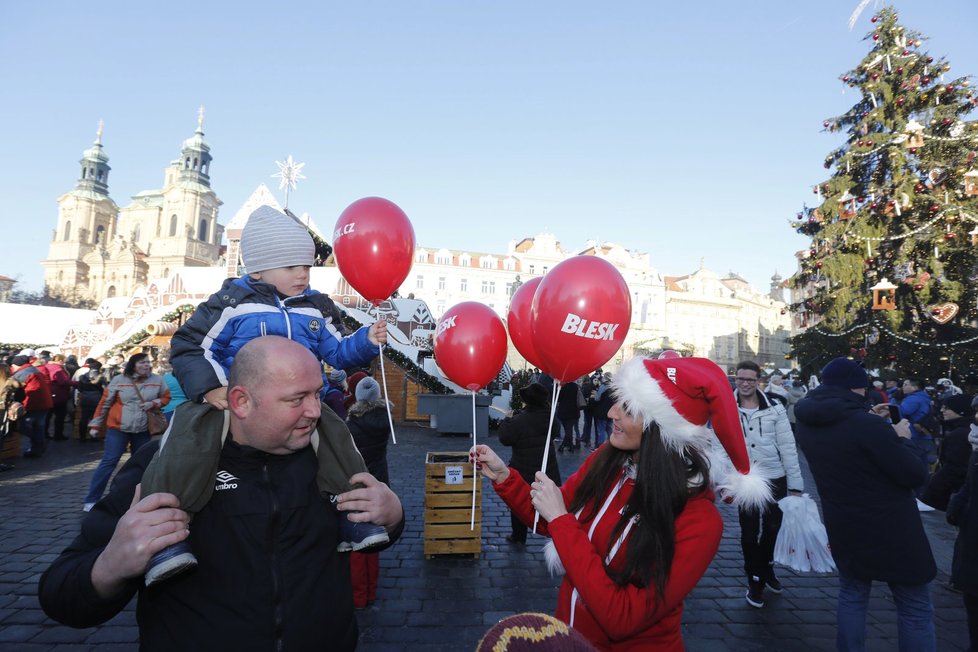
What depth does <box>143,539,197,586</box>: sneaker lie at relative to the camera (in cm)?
132

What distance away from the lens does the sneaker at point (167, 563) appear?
132 cm

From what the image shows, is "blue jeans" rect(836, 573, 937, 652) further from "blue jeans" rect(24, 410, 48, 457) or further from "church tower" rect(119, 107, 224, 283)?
"church tower" rect(119, 107, 224, 283)

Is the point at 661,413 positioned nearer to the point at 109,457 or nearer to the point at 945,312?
the point at 109,457

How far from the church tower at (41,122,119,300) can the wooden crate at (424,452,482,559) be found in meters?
101

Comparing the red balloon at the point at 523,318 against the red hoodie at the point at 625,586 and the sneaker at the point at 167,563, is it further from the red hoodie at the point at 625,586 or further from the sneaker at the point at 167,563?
the sneaker at the point at 167,563

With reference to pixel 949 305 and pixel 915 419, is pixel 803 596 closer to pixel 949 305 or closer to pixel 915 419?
pixel 915 419

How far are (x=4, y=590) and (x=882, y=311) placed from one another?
65.2 feet

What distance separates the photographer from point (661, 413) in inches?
81.2

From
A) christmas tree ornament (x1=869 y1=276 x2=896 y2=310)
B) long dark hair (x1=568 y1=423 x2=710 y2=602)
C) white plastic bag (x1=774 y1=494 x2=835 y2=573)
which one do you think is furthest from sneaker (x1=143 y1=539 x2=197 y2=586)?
christmas tree ornament (x1=869 y1=276 x2=896 y2=310)

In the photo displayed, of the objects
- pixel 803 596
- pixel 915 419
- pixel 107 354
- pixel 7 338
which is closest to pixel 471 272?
pixel 7 338

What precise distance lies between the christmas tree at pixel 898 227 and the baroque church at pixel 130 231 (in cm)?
8997

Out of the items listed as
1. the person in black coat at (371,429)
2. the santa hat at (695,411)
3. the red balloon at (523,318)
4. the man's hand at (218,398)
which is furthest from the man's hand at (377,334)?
the person in black coat at (371,429)

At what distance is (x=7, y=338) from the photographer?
1011 inches

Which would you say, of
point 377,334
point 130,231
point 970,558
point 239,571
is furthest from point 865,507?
point 130,231
